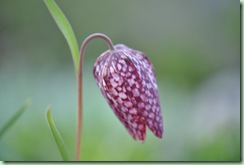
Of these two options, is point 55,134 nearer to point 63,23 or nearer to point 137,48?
point 63,23

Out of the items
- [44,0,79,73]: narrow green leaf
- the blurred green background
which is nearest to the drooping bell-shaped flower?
[44,0,79,73]: narrow green leaf

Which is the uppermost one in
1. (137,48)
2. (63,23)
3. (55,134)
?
(63,23)

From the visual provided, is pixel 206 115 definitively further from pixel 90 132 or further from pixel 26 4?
pixel 26 4

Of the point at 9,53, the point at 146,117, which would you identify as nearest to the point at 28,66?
Answer: the point at 9,53

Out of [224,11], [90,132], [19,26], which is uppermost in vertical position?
[19,26]

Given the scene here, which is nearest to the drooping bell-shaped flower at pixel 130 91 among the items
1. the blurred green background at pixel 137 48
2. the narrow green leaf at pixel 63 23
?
the narrow green leaf at pixel 63 23

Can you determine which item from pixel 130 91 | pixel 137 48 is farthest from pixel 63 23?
pixel 137 48

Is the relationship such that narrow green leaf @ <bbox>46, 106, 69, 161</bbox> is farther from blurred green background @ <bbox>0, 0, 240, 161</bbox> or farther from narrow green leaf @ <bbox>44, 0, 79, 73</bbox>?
blurred green background @ <bbox>0, 0, 240, 161</bbox>

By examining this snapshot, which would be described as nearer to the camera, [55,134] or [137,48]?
[55,134]
